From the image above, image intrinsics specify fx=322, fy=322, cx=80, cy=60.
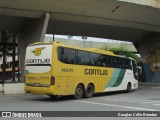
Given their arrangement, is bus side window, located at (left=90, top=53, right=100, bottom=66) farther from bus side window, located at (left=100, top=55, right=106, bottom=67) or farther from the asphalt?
the asphalt

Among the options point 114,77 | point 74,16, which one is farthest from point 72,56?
point 74,16

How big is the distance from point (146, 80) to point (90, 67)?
75.0ft

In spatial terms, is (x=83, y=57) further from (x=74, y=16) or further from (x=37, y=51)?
(x=74, y=16)

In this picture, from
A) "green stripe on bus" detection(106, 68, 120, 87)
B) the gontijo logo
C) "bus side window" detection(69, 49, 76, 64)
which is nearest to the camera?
the gontijo logo

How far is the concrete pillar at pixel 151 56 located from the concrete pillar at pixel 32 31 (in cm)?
1563

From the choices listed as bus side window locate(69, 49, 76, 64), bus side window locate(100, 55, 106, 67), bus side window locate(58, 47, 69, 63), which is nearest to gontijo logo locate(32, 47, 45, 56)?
bus side window locate(58, 47, 69, 63)

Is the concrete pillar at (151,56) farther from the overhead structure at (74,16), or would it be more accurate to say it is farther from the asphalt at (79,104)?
the asphalt at (79,104)

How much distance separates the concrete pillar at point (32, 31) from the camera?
2552 cm

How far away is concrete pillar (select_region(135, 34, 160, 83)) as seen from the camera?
1534 inches

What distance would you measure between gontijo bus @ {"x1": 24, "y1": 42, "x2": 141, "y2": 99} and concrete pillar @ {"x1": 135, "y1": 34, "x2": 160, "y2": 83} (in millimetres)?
18318

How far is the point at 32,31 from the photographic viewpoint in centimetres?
2853

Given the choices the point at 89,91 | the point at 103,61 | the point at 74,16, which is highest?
the point at 74,16

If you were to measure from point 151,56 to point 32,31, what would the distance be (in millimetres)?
17782

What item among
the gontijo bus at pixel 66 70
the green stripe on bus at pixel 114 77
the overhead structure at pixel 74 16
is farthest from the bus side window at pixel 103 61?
the overhead structure at pixel 74 16
